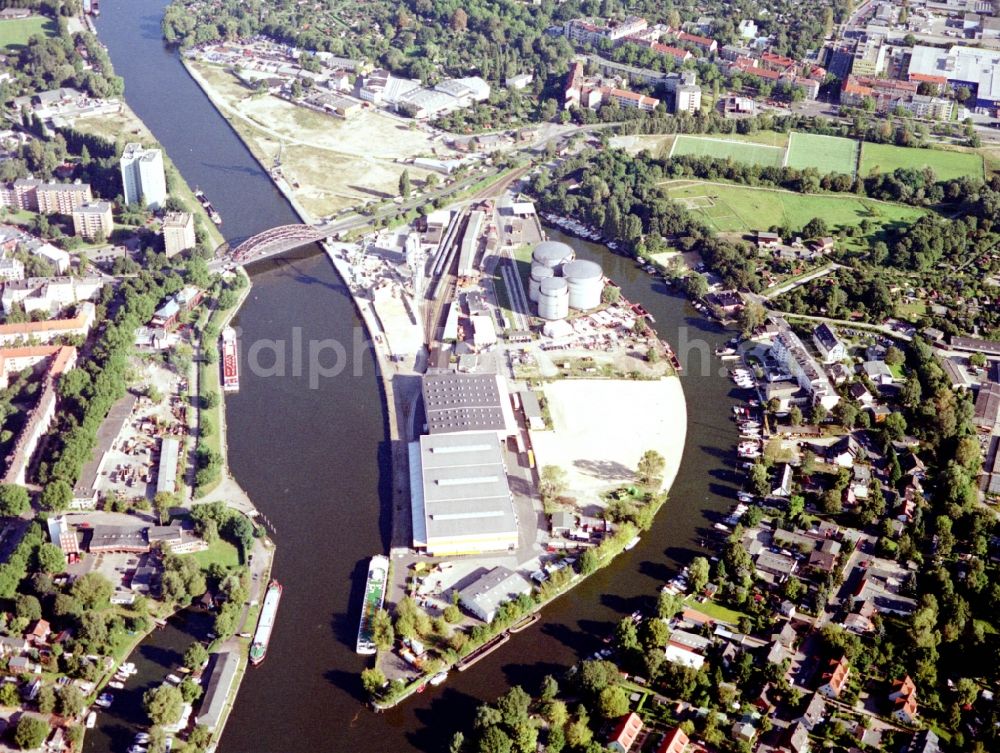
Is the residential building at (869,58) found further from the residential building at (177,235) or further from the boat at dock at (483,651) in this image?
the boat at dock at (483,651)

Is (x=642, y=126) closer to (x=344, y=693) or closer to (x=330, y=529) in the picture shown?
(x=330, y=529)

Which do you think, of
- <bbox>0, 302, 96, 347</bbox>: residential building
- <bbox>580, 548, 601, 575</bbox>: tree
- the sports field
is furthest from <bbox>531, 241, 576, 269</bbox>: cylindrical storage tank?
<bbox>0, 302, 96, 347</bbox>: residential building

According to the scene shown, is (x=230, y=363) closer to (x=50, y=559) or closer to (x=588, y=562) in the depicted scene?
(x=50, y=559)

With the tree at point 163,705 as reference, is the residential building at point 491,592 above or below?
above

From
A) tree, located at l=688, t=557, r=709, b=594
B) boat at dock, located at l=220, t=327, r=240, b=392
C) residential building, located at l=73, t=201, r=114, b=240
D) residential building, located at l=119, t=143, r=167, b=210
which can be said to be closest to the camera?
tree, located at l=688, t=557, r=709, b=594

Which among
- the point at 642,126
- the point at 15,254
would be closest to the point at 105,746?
the point at 15,254

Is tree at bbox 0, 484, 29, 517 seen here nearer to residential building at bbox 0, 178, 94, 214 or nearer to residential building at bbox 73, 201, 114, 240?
residential building at bbox 73, 201, 114, 240

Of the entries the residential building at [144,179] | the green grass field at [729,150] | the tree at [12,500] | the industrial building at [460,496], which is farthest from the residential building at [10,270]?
the green grass field at [729,150]
